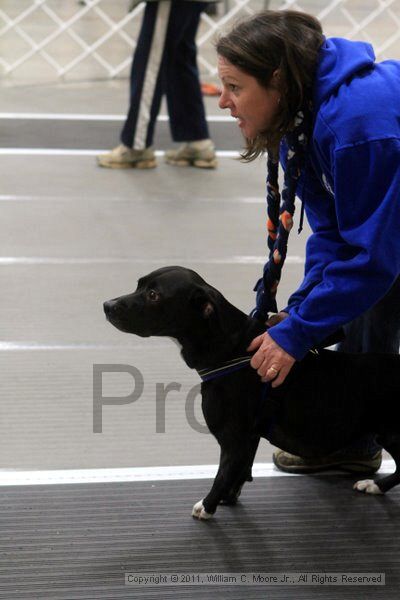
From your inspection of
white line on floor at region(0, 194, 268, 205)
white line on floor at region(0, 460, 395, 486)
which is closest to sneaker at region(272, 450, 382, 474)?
white line on floor at region(0, 460, 395, 486)

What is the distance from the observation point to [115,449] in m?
2.34

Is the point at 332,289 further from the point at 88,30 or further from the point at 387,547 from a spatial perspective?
the point at 88,30

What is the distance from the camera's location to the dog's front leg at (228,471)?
6.34 ft

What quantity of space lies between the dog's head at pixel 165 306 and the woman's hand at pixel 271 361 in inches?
5.4

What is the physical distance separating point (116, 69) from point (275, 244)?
17.8ft

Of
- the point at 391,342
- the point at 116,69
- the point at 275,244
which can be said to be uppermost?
the point at 275,244

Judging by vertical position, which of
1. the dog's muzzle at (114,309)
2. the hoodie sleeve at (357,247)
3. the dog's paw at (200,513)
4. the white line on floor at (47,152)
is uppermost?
the hoodie sleeve at (357,247)

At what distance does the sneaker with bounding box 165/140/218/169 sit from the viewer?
4.84 meters

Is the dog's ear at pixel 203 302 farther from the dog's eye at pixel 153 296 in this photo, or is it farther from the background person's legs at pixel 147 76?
the background person's legs at pixel 147 76

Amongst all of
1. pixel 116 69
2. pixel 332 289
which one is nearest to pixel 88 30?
pixel 116 69

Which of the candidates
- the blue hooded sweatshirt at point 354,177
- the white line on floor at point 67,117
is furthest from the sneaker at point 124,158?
the blue hooded sweatshirt at point 354,177

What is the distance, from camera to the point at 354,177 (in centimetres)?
163

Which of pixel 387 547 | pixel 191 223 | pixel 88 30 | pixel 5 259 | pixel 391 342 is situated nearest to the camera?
pixel 387 547

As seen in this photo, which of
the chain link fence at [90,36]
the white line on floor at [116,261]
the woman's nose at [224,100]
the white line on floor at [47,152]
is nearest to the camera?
the woman's nose at [224,100]
